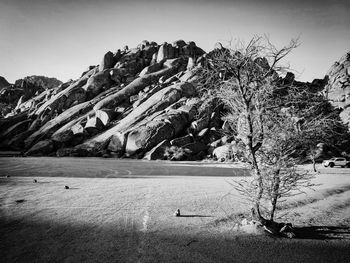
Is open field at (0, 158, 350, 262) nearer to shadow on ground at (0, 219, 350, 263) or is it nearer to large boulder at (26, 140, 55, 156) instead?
shadow on ground at (0, 219, 350, 263)

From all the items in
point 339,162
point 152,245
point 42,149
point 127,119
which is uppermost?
point 127,119

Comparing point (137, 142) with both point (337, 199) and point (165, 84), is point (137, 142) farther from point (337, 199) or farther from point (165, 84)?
point (337, 199)

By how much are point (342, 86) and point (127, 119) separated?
63.8m

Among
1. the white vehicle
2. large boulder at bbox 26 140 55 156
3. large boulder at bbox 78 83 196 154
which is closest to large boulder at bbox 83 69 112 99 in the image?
large boulder at bbox 78 83 196 154

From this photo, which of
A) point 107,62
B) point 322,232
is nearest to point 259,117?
point 322,232

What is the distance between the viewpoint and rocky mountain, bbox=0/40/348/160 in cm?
4528

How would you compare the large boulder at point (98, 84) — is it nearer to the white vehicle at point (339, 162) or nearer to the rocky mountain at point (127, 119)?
the rocky mountain at point (127, 119)

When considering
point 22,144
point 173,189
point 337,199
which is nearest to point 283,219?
point 337,199

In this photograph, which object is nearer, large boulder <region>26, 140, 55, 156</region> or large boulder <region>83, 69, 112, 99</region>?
large boulder <region>26, 140, 55, 156</region>

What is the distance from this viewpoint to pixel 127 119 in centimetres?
5491

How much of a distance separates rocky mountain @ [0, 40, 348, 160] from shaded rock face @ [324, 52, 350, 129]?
4702 mm

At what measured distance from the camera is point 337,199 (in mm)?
10242

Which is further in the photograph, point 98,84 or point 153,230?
point 98,84

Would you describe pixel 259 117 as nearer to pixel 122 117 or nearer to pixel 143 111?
pixel 143 111
